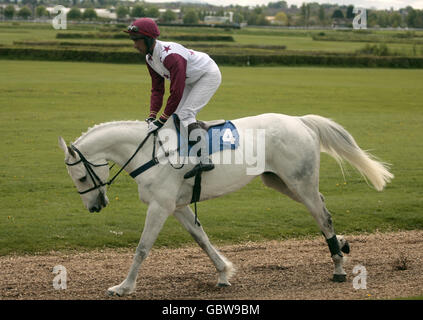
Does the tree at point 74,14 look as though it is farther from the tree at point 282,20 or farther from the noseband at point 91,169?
the noseband at point 91,169

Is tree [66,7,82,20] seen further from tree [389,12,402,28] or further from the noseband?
the noseband

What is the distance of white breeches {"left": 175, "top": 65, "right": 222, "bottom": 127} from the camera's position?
7312mm

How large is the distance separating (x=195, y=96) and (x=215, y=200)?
5.66 meters

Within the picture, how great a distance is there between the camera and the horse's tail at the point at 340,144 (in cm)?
803

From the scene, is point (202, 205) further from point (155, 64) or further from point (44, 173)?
point (155, 64)

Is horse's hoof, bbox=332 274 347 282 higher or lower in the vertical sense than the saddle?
lower

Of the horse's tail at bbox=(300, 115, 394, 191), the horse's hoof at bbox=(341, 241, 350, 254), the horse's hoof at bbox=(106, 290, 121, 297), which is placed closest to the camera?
the horse's hoof at bbox=(106, 290, 121, 297)

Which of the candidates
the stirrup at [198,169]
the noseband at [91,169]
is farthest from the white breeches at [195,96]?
the noseband at [91,169]

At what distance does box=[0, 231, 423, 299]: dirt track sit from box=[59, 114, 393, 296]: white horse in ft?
1.33

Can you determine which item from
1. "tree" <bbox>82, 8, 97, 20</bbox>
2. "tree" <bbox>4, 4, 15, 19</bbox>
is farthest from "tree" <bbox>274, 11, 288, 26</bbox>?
"tree" <bbox>4, 4, 15, 19</bbox>

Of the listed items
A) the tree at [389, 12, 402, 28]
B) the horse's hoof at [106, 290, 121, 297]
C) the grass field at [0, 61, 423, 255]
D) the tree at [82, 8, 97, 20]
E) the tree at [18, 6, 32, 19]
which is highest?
the tree at [18, 6, 32, 19]

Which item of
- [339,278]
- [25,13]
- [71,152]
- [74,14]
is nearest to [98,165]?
[71,152]
